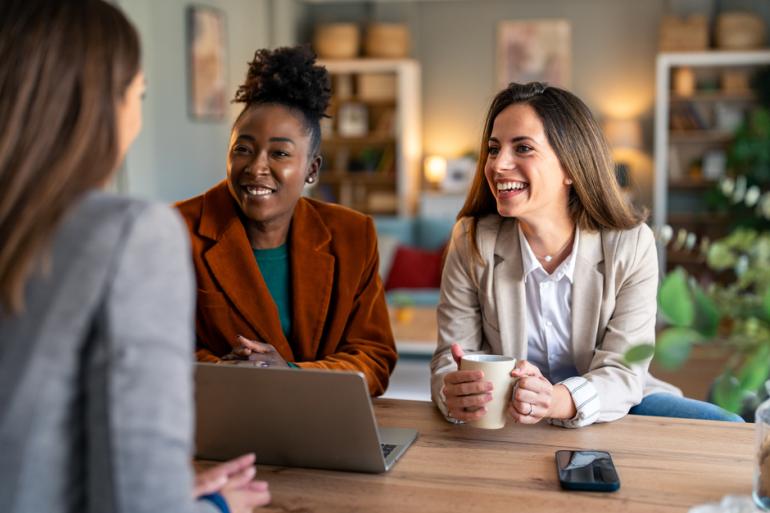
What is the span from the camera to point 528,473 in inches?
49.9

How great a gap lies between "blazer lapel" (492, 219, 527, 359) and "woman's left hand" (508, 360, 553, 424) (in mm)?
396

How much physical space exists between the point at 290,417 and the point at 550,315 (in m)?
0.86

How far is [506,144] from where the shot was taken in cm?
193

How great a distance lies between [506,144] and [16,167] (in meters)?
1.28

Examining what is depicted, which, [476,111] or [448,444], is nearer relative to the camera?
[448,444]

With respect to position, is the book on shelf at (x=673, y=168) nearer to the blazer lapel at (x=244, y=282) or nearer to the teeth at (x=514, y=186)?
the teeth at (x=514, y=186)

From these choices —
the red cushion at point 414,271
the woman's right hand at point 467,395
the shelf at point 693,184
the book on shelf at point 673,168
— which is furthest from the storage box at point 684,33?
the woman's right hand at point 467,395

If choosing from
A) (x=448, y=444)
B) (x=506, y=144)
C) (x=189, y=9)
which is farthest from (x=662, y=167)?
(x=448, y=444)

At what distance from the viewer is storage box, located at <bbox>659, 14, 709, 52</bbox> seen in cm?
724

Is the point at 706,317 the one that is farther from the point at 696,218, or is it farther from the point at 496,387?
the point at 696,218

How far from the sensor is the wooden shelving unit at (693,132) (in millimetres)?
7230

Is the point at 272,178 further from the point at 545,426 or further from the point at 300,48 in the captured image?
the point at 545,426

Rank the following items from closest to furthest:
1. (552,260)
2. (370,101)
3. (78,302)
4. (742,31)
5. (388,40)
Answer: (78,302) → (552,260) → (742,31) → (388,40) → (370,101)

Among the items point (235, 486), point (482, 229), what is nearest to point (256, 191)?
point (482, 229)
